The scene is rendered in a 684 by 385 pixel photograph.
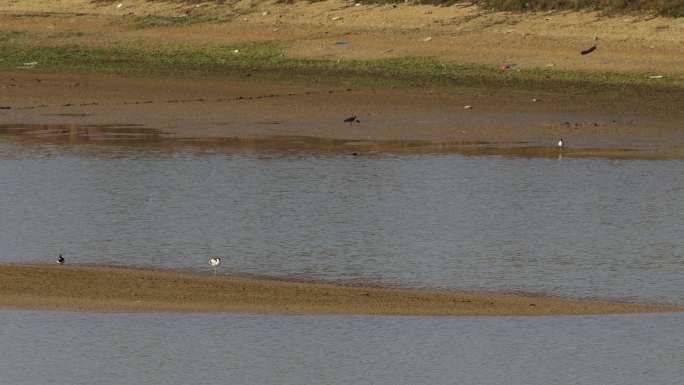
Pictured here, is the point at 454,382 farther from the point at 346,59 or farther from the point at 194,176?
the point at 346,59

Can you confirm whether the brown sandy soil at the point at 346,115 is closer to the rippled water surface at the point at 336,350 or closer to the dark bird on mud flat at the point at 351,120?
the dark bird on mud flat at the point at 351,120

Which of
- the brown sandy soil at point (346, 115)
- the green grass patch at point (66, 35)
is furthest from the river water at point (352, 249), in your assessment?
the green grass patch at point (66, 35)

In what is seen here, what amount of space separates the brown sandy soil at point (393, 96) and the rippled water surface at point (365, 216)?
151 cm

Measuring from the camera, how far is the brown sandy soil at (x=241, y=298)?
11.4 meters

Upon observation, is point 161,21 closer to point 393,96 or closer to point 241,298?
point 393,96

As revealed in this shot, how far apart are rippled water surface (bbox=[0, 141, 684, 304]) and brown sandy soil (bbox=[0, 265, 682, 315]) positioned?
0.37 metres

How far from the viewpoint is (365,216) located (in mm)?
15039

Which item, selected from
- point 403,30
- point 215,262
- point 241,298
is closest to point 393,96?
point 403,30

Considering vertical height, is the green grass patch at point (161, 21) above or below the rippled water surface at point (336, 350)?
below

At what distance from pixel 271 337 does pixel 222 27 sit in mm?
21019

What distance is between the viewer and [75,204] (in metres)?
15.6

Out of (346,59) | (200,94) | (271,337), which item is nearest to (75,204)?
(271,337)

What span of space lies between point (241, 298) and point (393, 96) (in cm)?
1264

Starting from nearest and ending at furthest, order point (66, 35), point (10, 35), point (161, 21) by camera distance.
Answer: point (66, 35) → point (161, 21) → point (10, 35)
